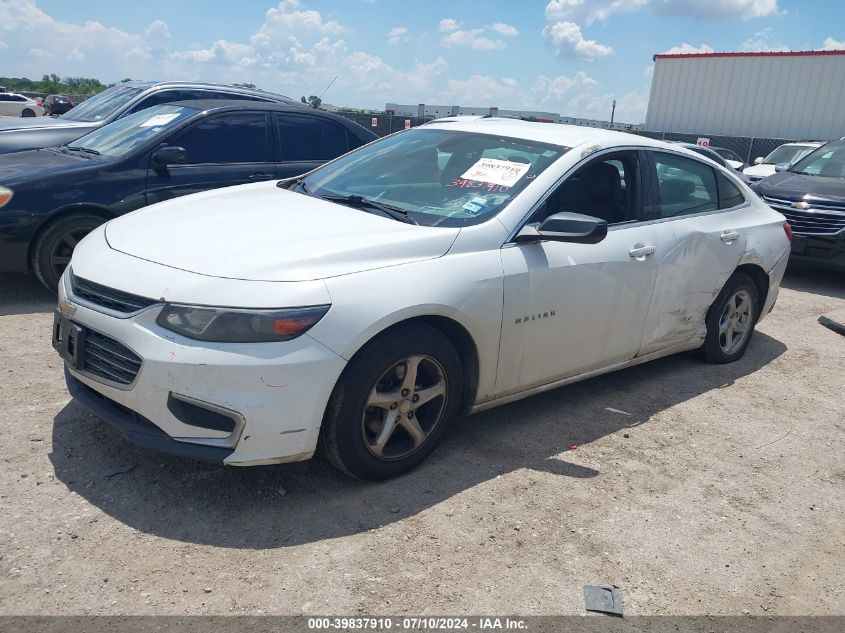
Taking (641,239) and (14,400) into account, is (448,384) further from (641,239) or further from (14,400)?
(14,400)

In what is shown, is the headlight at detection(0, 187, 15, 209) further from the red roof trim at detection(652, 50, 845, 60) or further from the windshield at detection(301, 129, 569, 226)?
the red roof trim at detection(652, 50, 845, 60)

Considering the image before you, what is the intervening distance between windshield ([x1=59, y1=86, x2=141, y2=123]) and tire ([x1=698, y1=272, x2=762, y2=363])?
23.3 feet

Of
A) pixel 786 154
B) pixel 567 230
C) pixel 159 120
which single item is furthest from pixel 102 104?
pixel 786 154

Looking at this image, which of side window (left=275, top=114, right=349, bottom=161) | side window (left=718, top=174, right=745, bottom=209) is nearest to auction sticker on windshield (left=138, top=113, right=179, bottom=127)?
side window (left=275, top=114, right=349, bottom=161)

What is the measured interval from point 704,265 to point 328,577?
10.8ft

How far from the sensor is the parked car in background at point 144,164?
5535 millimetres

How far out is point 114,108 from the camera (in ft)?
29.0

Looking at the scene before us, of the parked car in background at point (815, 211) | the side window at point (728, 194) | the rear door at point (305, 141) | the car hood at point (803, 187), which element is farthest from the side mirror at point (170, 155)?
the car hood at point (803, 187)

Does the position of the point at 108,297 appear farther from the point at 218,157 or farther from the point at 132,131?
the point at 132,131

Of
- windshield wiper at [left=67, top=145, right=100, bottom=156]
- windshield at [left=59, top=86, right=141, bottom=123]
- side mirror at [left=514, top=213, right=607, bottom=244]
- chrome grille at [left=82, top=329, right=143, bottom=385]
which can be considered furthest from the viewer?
windshield at [left=59, top=86, right=141, bottom=123]

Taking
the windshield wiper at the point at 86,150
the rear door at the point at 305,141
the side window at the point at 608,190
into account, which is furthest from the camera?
the rear door at the point at 305,141

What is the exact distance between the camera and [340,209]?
3.84m

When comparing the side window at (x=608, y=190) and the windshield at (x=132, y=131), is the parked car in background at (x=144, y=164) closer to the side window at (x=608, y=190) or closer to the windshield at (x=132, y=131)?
the windshield at (x=132, y=131)

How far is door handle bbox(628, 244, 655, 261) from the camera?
4.23 metres
